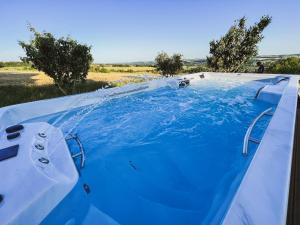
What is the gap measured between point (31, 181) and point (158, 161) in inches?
67.8

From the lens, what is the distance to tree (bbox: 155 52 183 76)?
45.7 feet

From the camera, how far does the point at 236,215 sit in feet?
3.67

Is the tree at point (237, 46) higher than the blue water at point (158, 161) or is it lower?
higher

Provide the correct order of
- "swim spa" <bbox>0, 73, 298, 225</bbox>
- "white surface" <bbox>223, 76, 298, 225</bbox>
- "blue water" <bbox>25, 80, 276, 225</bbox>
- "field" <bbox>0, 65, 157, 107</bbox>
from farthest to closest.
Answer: "field" <bbox>0, 65, 157, 107</bbox> → "blue water" <bbox>25, 80, 276, 225</bbox> → "swim spa" <bbox>0, 73, 298, 225</bbox> → "white surface" <bbox>223, 76, 298, 225</bbox>

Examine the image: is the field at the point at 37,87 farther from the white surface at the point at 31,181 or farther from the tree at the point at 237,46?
the white surface at the point at 31,181

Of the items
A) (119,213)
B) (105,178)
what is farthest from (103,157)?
(119,213)

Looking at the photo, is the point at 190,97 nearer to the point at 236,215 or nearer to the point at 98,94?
the point at 98,94

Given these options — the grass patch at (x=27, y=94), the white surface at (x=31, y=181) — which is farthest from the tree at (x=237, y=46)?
the white surface at (x=31, y=181)

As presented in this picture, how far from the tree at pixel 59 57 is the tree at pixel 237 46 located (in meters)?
8.31

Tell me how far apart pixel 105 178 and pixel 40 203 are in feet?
3.24

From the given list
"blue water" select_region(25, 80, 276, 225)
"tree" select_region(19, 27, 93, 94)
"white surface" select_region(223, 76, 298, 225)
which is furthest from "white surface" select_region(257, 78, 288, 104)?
"tree" select_region(19, 27, 93, 94)

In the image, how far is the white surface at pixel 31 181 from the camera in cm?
159

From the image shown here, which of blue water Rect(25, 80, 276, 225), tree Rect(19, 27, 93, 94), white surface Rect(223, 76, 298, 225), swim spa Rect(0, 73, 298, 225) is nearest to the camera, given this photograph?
white surface Rect(223, 76, 298, 225)

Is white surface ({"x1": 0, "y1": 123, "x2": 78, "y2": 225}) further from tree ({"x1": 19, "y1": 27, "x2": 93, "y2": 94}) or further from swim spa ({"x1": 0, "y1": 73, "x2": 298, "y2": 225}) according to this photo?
tree ({"x1": 19, "y1": 27, "x2": 93, "y2": 94})
